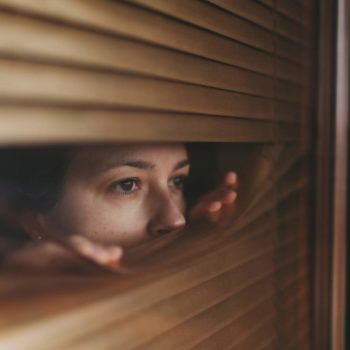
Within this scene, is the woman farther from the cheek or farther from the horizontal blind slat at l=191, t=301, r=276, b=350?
the horizontal blind slat at l=191, t=301, r=276, b=350

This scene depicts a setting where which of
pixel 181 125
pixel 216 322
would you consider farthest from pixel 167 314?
pixel 181 125

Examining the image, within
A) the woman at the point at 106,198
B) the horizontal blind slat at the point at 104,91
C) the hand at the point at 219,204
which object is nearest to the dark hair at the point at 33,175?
the woman at the point at 106,198

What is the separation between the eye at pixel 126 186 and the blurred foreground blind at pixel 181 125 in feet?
0.39

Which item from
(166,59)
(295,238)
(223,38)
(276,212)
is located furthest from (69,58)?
(295,238)

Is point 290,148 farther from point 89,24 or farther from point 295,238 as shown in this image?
point 89,24

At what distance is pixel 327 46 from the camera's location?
1.08m

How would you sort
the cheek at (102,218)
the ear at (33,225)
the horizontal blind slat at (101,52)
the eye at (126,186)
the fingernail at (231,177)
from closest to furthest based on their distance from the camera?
the horizontal blind slat at (101,52) → the ear at (33,225) → the cheek at (102,218) → the eye at (126,186) → the fingernail at (231,177)

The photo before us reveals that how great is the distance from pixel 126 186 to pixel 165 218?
0.08 meters

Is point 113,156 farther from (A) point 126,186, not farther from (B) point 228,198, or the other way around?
(B) point 228,198

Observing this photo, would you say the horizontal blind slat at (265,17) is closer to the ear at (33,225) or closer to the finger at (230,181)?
the finger at (230,181)

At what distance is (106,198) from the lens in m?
0.75

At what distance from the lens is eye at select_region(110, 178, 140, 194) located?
0.76 m

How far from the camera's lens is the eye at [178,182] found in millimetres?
829

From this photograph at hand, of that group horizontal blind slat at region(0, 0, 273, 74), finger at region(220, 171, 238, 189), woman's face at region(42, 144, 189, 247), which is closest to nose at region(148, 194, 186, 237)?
woman's face at region(42, 144, 189, 247)
